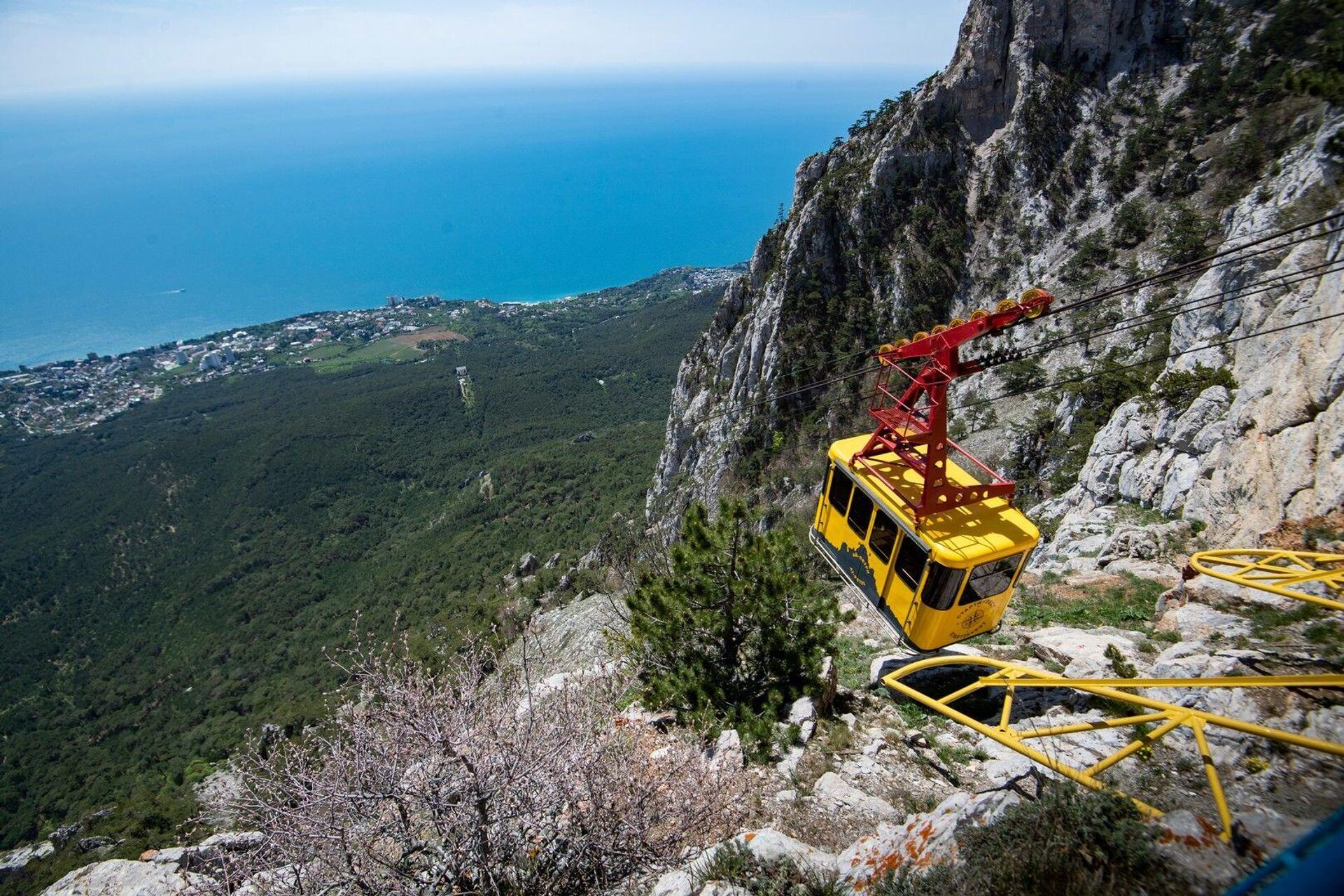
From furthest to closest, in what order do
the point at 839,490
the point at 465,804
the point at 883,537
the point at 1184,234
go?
the point at 1184,234 < the point at 839,490 < the point at 883,537 < the point at 465,804

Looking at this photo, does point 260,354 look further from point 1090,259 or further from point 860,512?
point 860,512

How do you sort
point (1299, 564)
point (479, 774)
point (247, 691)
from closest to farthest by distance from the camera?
point (479, 774)
point (1299, 564)
point (247, 691)

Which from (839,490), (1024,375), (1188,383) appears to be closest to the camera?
(839,490)

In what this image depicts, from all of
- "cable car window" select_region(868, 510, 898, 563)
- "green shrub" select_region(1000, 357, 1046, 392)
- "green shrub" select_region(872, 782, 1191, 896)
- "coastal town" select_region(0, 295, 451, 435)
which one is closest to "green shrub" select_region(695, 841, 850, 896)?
"green shrub" select_region(872, 782, 1191, 896)

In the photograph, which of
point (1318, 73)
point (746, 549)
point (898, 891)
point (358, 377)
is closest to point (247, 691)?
point (746, 549)

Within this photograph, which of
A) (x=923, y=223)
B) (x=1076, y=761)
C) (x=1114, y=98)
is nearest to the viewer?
(x=1076, y=761)

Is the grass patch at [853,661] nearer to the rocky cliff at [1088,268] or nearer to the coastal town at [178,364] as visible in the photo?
the rocky cliff at [1088,268]

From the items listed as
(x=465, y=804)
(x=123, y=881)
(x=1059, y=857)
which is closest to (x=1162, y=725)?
(x=1059, y=857)

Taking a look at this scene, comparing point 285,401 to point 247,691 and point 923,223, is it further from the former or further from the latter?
point 923,223
